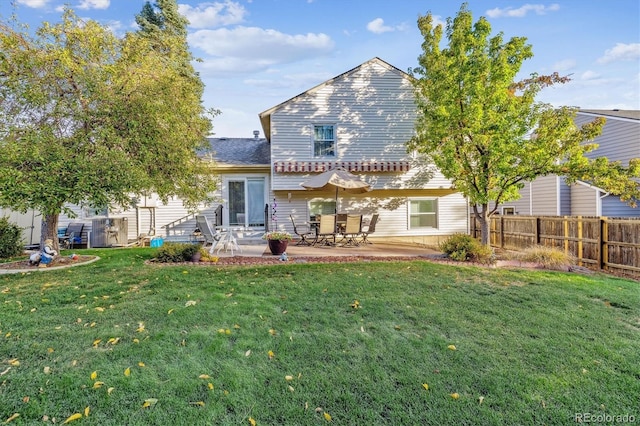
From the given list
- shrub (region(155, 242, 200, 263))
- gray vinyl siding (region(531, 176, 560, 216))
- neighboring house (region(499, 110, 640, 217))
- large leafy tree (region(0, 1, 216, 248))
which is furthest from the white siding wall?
neighboring house (region(499, 110, 640, 217))

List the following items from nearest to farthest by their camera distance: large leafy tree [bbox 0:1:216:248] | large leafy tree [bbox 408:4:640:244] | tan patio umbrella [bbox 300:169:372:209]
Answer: large leafy tree [bbox 0:1:216:248], large leafy tree [bbox 408:4:640:244], tan patio umbrella [bbox 300:169:372:209]

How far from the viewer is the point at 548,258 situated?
30.0 feet

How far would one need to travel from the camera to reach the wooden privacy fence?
28.4ft

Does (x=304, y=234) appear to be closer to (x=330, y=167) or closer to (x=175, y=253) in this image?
(x=330, y=167)

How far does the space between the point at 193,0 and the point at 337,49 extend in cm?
600

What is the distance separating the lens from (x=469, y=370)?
11.3ft

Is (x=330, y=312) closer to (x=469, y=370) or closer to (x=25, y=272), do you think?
(x=469, y=370)

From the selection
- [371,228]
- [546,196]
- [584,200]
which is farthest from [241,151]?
[584,200]

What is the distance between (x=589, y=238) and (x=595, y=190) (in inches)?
304

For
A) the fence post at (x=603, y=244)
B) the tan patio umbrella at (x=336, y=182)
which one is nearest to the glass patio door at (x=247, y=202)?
the tan patio umbrella at (x=336, y=182)


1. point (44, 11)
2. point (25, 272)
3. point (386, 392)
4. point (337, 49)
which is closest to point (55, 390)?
point (386, 392)

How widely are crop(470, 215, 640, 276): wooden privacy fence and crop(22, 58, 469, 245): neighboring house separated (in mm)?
2833

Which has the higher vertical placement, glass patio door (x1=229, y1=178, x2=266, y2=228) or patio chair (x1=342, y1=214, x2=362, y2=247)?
glass patio door (x1=229, y1=178, x2=266, y2=228)

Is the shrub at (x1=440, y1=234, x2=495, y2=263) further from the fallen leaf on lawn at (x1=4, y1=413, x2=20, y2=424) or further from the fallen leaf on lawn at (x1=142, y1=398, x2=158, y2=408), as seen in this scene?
the fallen leaf on lawn at (x1=4, y1=413, x2=20, y2=424)
